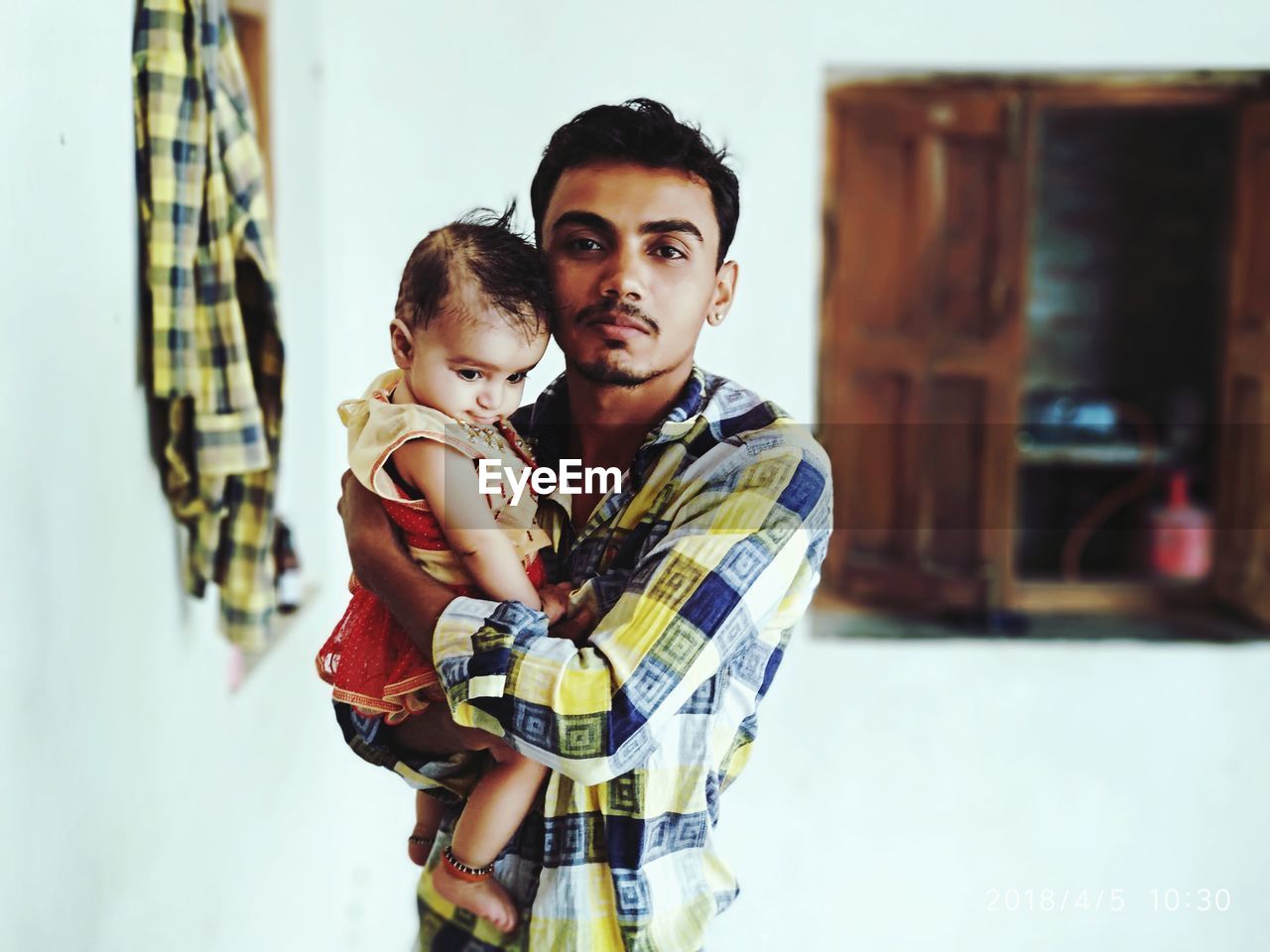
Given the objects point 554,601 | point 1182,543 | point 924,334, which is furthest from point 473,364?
point 1182,543

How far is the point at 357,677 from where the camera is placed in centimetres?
69

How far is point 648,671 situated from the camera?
2.07 ft

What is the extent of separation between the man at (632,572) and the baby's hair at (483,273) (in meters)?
0.02

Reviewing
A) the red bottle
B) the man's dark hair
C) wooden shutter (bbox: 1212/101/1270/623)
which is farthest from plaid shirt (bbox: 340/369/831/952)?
the red bottle

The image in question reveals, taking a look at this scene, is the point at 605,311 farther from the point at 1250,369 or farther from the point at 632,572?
the point at 1250,369

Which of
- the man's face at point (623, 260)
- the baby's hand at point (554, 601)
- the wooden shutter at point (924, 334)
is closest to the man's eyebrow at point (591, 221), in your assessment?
the man's face at point (623, 260)

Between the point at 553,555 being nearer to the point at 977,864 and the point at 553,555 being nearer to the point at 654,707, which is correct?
the point at 654,707

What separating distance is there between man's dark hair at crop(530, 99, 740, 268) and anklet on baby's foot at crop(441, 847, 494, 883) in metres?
0.40

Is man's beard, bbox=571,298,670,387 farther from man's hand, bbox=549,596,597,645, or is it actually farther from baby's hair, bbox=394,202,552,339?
man's hand, bbox=549,596,597,645

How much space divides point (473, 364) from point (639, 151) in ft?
0.52

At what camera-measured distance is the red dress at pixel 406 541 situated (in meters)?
0.65

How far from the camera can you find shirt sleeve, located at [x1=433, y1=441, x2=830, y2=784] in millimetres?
629

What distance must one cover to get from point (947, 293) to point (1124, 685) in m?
0.88

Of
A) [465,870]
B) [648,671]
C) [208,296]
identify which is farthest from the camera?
[208,296]
